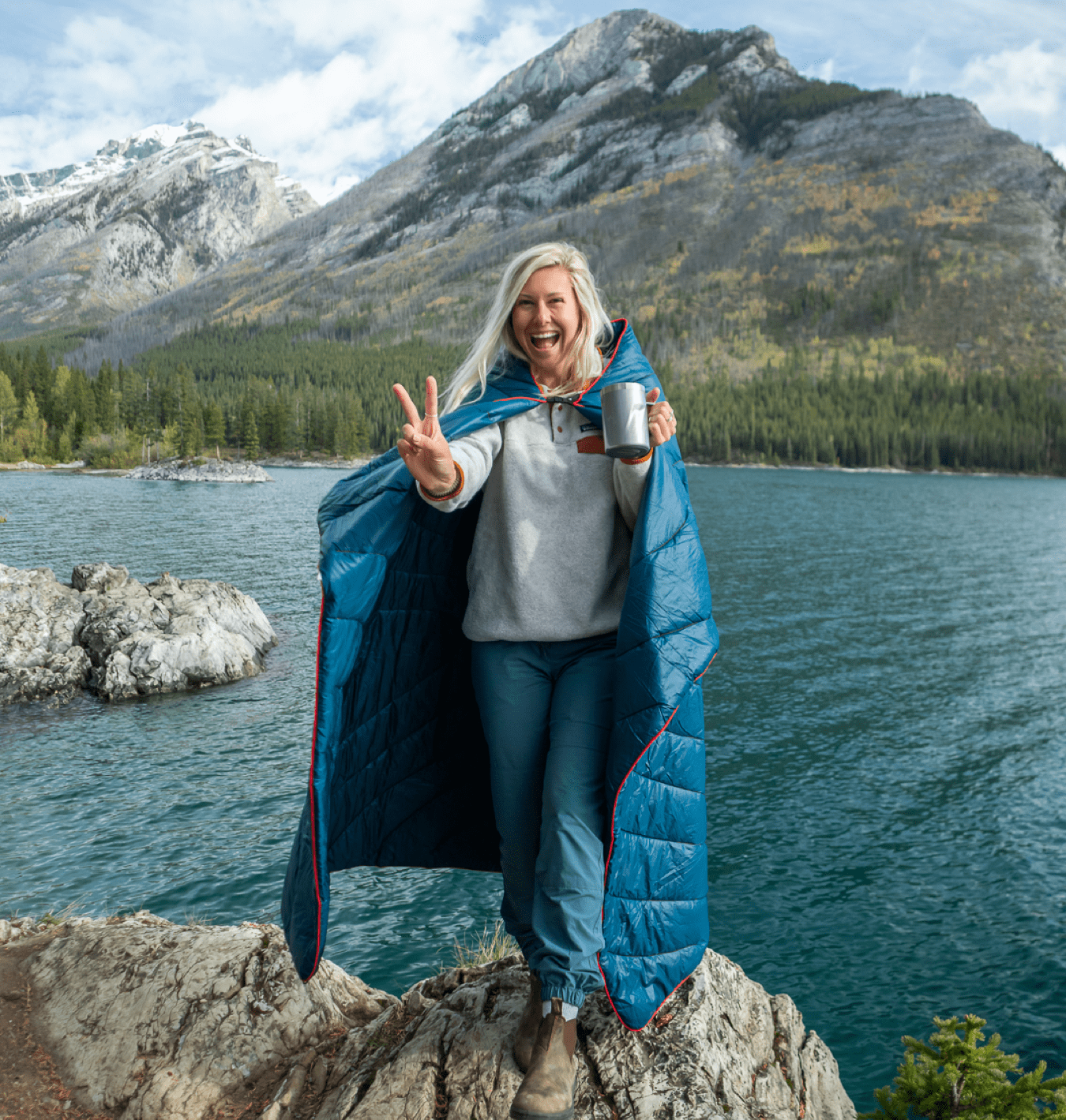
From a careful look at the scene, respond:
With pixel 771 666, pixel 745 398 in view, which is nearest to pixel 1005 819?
pixel 771 666

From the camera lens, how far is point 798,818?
12.0 meters

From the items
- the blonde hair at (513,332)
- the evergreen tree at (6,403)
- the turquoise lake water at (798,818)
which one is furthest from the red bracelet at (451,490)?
the evergreen tree at (6,403)

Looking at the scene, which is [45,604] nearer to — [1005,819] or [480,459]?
[480,459]

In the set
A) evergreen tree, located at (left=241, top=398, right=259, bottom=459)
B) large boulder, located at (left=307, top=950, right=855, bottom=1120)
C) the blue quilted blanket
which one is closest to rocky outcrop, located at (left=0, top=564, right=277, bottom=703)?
large boulder, located at (left=307, top=950, right=855, bottom=1120)

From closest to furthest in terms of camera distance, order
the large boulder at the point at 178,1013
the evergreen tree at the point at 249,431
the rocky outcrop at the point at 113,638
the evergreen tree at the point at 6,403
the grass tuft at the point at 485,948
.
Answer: the large boulder at the point at 178,1013
the grass tuft at the point at 485,948
the rocky outcrop at the point at 113,638
the evergreen tree at the point at 6,403
the evergreen tree at the point at 249,431

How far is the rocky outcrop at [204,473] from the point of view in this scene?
259ft

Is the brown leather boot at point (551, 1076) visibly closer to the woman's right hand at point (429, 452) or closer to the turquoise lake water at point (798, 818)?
the woman's right hand at point (429, 452)

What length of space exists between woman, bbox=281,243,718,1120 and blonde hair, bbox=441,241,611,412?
0.03ft

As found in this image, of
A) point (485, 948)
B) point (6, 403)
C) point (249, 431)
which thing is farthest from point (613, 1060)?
point (249, 431)

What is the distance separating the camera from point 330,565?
3.06 meters

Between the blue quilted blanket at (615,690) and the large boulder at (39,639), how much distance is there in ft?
50.0

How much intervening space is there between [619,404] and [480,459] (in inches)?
23.4

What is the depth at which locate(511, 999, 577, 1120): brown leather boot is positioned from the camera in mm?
2975

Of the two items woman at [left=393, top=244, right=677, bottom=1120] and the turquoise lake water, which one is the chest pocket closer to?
woman at [left=393, top=244, right=677, bottom=1120]
